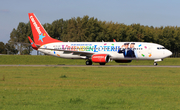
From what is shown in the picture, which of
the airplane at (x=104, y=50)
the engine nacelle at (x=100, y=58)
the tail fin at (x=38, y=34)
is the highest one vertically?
the tail fin at (x=38, y=34)

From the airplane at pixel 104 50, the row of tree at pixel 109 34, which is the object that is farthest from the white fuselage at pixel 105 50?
the row of tree at pixel 109 34

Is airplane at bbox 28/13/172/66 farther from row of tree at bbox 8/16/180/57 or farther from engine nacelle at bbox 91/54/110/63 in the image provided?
row of tree at bbox 8/16/180/57

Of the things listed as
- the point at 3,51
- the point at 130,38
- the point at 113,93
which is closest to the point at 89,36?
the point at 130,38

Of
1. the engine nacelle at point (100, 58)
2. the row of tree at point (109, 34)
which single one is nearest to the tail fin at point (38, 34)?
the engine nacelle at point (100, 58)

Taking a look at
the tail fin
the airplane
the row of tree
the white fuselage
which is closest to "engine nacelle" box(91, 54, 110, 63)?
the airplane

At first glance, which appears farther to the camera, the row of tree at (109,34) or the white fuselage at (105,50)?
the row of tree at (109,34)

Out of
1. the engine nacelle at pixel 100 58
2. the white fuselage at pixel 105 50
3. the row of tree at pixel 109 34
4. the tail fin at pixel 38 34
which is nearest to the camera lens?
the engine nacelle at pixel 100 58

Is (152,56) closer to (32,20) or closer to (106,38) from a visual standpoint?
(32,20)

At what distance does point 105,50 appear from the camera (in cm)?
4412

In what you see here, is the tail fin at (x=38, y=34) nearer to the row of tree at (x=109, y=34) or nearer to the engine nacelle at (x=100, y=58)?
the engine nacelle at (x=100, y=58)

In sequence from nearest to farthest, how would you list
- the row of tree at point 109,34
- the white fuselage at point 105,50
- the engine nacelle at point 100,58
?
the engine nacelle at point 100,58
the white fuselage at point 105,50
the row of tree at point 109,34

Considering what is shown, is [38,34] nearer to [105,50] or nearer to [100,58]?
[105,50]

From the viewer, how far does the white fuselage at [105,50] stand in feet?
137

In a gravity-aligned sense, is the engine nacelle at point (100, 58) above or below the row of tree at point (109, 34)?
below
